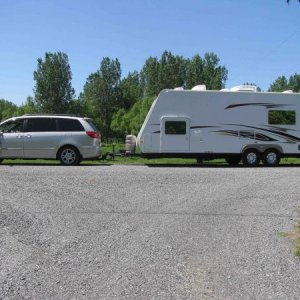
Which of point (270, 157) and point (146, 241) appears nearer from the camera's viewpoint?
point (146, 241)

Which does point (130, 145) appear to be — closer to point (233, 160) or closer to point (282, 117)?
point (233, 160)

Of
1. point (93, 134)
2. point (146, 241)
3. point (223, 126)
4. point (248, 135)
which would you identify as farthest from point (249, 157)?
point (146, 241)

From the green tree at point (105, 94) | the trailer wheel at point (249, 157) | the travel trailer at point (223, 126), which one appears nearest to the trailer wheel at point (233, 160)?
the travel trailer at point (223, 126)

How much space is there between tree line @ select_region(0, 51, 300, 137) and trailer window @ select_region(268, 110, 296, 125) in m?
46.8

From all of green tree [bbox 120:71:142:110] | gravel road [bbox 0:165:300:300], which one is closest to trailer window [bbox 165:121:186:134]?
gravel road [bbox 0:165:300:300]

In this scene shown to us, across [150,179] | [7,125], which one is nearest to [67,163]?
[7,125]

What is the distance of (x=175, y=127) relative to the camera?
19.5 m

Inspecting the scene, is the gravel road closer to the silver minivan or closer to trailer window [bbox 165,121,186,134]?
the silver minivan

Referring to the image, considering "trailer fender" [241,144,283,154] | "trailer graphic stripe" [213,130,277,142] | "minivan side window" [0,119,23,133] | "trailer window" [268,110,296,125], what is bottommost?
"trailer fender" [241,144,283,154]

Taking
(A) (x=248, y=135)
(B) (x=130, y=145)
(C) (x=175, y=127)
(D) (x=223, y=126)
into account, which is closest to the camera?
(C) (x=175, y=127)

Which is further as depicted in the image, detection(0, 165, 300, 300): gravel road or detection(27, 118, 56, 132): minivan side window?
detection(27, 118, 56, 132): minivan side window

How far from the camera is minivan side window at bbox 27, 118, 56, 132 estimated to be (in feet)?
60.6

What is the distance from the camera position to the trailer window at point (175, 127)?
19422mm

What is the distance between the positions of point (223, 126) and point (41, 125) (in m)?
6.94
